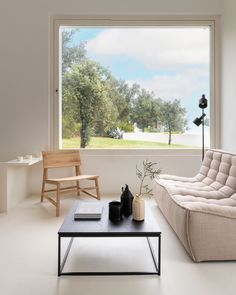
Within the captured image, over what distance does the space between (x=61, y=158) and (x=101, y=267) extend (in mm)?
2299

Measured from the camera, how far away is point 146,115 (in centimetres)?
463

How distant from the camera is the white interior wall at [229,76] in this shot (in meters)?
3.91

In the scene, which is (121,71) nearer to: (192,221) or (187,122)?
(187,122)

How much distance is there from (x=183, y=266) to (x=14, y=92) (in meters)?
3.54

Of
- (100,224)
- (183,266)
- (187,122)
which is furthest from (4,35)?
(183,266)

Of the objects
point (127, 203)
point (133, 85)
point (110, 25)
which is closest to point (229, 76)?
point (133, 85)

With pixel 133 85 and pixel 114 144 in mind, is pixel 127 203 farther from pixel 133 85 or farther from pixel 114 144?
pixel 133 85

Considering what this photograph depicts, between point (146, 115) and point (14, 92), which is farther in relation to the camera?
point (146, 115)

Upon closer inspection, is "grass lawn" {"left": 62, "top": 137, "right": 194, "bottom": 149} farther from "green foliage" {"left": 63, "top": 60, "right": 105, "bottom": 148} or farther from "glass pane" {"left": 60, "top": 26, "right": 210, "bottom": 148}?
"green foliage" {"left": 63, "top": 60, "right": 105, "bottom": 148}

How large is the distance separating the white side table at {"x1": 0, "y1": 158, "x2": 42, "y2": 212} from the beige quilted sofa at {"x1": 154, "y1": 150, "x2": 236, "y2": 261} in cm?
190

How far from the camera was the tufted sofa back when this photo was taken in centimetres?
286

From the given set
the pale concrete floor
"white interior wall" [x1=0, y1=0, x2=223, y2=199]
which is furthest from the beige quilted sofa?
"white interior wall" [x1=0, y1=0, x2=223, y2=199]

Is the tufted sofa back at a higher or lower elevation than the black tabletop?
higher

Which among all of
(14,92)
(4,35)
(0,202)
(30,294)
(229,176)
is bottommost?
(30,294)
